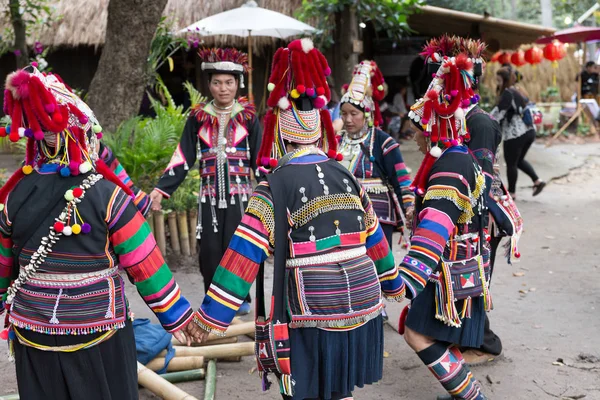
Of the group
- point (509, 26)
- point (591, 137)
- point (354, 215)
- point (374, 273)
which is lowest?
point (591, 137)

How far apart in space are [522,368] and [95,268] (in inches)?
120

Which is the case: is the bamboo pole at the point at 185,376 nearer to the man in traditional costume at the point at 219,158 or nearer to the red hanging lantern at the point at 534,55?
the man in traditional costume at the point at 219,158

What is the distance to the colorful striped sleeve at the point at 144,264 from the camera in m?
2.82

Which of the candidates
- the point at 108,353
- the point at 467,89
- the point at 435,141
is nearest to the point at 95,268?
the point at 108,353

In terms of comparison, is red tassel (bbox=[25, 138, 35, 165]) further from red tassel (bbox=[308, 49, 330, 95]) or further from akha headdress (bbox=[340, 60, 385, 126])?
akha headdress (bbox=[340, 60, 385, 126])

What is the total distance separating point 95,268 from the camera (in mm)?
2811

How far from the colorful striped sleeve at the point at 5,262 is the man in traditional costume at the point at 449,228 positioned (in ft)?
6.29

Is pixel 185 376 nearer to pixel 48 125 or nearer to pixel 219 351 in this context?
pixel 219 351

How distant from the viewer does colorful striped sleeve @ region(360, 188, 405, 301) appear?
10.4 ft

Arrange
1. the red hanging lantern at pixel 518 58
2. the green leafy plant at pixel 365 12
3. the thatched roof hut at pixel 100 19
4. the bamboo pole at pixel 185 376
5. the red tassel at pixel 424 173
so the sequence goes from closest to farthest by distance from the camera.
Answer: the red tassel at pixel 424 173, the bamboo pole at pixel 185 376, the green leafy plant at pixel 365 12, the thatched roof hut at pixel 100 19, the red hanging lantern at pixel 518 58

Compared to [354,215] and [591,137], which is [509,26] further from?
[354,215]

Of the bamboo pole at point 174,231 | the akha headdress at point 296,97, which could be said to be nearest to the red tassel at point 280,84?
the akha headdress at point 296,97

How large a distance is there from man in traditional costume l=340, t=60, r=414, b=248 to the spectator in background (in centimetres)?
1414

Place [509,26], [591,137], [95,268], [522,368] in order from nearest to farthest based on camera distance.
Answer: [95,268] < [522,368] < [509,26] < [591,137]
